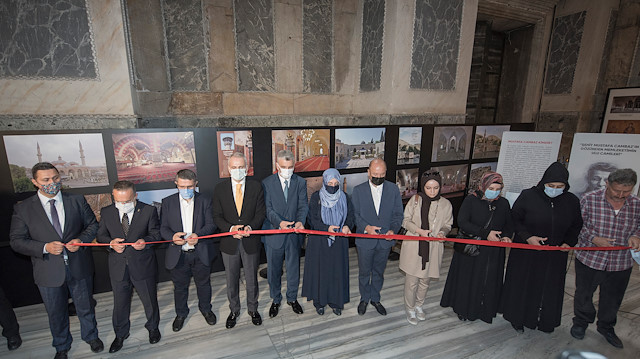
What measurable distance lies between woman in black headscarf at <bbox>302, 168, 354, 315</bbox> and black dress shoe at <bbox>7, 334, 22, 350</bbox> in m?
3.74

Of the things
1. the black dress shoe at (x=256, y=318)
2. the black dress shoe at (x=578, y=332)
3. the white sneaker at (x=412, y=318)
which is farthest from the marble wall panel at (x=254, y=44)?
the black dress shoe at (x=578, y=332)

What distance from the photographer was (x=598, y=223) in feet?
11.6

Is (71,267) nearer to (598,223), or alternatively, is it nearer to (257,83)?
(257,83)

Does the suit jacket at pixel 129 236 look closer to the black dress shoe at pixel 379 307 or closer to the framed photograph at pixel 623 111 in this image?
the black dress shoe at pixel 379 307

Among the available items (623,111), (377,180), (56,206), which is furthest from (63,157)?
(623,111)

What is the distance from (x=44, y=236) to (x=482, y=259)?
5.29m

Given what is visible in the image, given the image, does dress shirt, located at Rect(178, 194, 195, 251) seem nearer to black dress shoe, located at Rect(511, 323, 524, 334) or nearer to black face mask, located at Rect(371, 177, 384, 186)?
black face mask, located at Rect(371, 177, 384, 186)

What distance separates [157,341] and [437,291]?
4.35 m

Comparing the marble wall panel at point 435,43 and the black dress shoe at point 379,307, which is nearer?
the black dress shoe at point 379,307

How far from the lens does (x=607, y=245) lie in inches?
134

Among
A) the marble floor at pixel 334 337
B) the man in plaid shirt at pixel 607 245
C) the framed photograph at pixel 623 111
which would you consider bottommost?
the marble floor at pixel 334 337

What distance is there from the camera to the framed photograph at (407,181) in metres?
6.46

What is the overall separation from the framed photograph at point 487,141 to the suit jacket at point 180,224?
6.49m

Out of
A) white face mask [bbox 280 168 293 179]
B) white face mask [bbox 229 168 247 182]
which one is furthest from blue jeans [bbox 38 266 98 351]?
white face mask [bbox 280 168 293 179]
